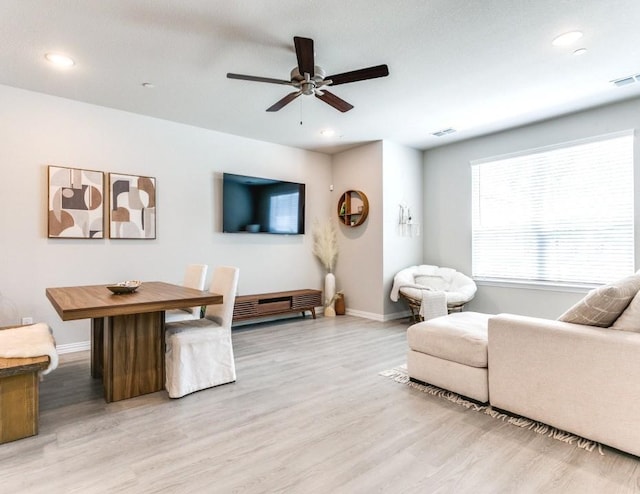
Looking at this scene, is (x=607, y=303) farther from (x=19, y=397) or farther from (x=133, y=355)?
(x=19, y=397)

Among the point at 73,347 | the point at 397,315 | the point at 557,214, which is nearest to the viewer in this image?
the point at 73,347

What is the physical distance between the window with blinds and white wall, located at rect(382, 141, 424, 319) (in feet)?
2.96

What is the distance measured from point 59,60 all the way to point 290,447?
11.5 feet

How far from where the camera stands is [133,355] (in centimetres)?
259

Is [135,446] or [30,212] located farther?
[30,212]

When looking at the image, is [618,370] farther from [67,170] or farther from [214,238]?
[67,170]

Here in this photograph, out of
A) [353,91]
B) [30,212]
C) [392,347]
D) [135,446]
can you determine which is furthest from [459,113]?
[30,212]

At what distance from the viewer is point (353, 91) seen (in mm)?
3551

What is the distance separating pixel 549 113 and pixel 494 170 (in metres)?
1.00

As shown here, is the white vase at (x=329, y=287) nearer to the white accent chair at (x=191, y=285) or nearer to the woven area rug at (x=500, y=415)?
the white accent chair at (x=191, y=285)

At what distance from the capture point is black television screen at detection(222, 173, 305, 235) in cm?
482

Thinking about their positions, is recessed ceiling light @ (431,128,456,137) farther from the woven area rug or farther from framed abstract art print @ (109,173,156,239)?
framed abstract art print @ (109,173,156,239)

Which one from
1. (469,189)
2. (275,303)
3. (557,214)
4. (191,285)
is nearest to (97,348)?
(191,285)

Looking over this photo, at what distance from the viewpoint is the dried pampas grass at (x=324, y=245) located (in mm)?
5852
